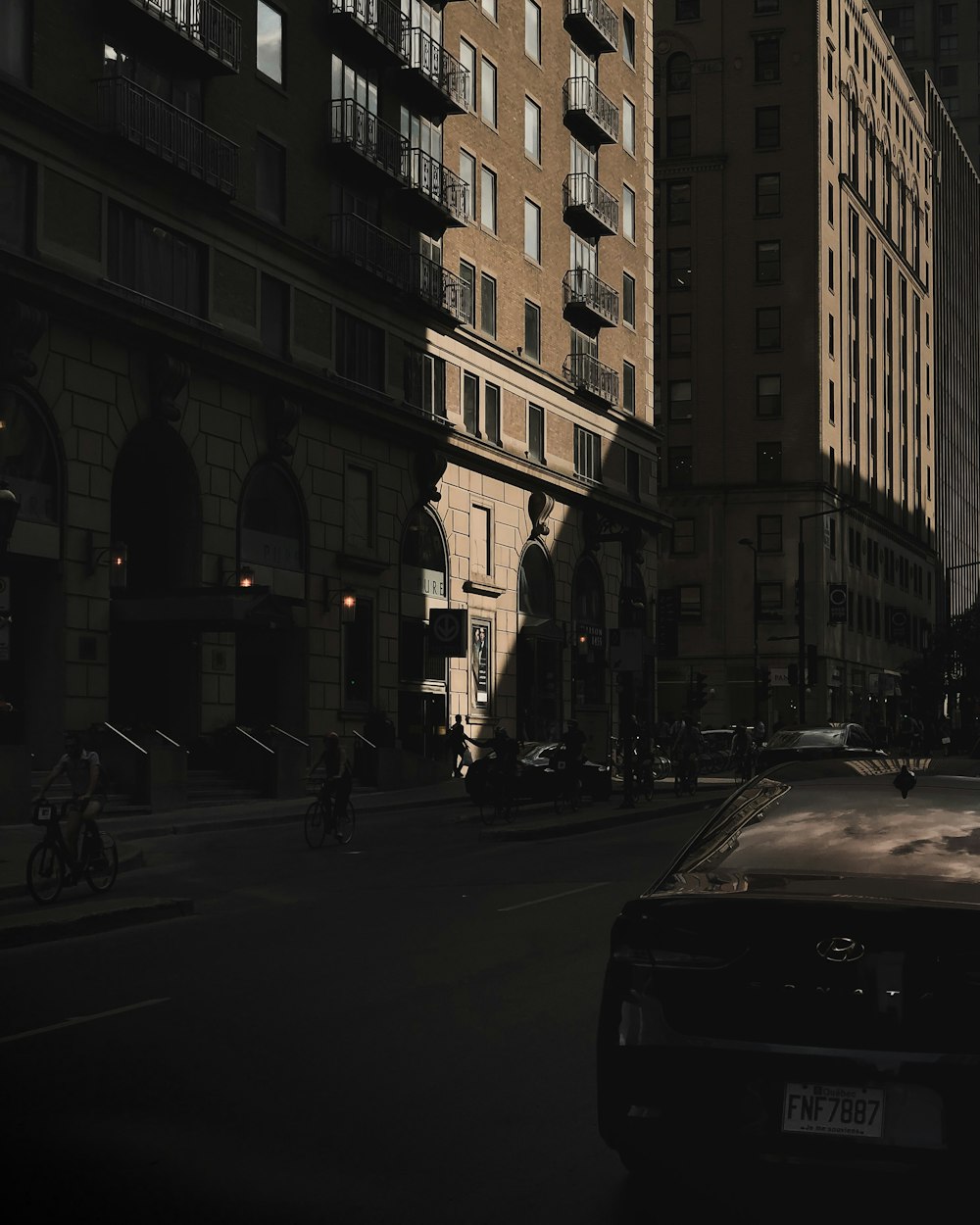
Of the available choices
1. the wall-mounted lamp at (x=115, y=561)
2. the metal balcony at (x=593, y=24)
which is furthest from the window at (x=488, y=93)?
the wall-mounted lamp at (x=115, y=561)

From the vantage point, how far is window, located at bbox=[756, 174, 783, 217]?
82.4 m

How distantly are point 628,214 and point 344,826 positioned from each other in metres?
39.0

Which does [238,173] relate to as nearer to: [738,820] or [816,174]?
[738,820]

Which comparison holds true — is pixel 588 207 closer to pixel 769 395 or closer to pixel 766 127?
pixel 769 395

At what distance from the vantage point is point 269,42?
37188 millimetres

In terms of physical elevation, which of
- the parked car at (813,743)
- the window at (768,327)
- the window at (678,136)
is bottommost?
the parked car at (813,743)

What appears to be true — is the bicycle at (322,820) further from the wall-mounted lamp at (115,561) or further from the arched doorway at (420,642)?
the arched doorway at (420,642)

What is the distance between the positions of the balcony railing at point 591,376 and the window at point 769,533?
26993 mm

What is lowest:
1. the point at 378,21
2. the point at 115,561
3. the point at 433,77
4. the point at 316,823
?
the point at 316,823

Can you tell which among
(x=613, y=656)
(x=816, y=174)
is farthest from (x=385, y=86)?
(x=816, y=174)

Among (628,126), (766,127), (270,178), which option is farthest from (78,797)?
(766,127)

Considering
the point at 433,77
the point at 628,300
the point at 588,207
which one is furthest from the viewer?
the point at 628,300

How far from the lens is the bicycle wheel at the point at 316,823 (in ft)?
75.4

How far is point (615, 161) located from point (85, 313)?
31.1 m
